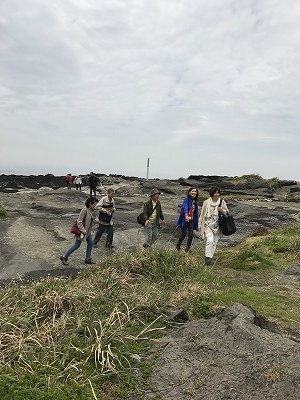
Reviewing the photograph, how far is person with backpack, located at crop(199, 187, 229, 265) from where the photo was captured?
9.54 metres

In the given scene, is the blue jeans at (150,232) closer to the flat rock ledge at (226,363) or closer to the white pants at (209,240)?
the white pants at (209,240)

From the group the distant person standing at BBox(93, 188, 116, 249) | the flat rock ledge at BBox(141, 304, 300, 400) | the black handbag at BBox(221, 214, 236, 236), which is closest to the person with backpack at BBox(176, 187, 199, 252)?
the black handbag at BBox(221, 214, 236, 236)

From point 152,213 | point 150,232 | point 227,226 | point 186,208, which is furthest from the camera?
point 150,232

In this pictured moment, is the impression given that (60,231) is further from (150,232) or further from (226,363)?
(226,363)

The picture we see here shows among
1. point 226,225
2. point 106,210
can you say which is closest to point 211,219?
point 226,225

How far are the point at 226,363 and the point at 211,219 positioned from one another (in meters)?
5.50

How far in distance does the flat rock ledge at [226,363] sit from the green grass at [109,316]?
0.27m

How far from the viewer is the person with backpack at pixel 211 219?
9.54 metres

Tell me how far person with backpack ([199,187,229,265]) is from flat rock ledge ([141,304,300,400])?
4237mm

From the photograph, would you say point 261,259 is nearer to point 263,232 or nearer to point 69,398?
point 263,232

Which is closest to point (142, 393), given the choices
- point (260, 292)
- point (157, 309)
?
point (157, 309)

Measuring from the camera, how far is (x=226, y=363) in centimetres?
430

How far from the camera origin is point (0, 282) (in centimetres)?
876

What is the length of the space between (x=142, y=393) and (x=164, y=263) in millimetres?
4076
